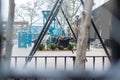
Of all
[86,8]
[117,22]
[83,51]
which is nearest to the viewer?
[117,22]

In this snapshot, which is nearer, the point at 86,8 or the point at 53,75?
the point at 53,75

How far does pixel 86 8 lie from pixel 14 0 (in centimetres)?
26

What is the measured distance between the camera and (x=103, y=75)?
0.49 metres

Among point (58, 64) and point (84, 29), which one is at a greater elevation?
point (84, 29)

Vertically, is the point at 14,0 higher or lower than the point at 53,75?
higher

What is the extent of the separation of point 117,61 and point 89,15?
0.29m

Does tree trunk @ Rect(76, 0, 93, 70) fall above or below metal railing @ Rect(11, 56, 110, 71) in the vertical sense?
above

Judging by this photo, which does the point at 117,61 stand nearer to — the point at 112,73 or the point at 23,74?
the point at 112,73

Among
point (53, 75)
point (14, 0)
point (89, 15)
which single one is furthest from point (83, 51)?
point (14, 0)

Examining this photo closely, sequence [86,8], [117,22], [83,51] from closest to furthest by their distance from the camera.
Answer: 1. [117,22]
2. [86,8]
3. [83,51]

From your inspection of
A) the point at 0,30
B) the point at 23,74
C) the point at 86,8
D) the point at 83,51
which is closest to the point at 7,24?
the point at 0,30

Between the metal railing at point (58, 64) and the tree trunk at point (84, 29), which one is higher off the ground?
the tree trunk at point (84, 29)

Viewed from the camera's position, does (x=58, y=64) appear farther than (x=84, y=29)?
Yes

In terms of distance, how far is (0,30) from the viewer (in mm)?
421
